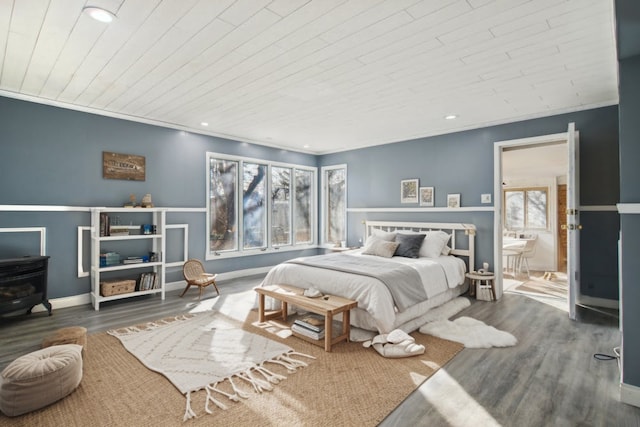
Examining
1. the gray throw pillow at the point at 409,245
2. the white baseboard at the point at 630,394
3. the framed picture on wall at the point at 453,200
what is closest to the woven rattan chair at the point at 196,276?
the gray throw pillow at the point at 409,245

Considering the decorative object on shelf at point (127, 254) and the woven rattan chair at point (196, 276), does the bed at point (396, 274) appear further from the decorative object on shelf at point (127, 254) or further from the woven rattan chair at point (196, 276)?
the decorative object on shelf at point (127, 254)

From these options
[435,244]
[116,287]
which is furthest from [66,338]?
[435,244]

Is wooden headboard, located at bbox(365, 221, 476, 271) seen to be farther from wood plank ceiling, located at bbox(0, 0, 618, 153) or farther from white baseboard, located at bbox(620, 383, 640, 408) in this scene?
white baseboard, located at bbox(620, 383, 640, 408)

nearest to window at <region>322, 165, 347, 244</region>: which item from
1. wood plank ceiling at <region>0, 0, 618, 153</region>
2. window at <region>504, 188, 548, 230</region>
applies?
wood plank ceiling at <region>0, 0, 618, 153</region>

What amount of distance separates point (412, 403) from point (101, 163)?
4760 millimetres

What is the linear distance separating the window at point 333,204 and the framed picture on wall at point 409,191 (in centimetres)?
142

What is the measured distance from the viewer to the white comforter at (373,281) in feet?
10.6

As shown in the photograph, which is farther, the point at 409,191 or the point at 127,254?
the point at 409,191

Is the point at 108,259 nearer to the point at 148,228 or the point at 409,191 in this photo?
the point at 148,228

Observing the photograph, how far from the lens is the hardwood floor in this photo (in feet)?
6.82

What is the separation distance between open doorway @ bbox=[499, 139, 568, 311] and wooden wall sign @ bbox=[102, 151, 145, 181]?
594 cm

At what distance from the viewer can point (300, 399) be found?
2254mm

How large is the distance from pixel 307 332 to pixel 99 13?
3.07m

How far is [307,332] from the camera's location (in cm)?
325
